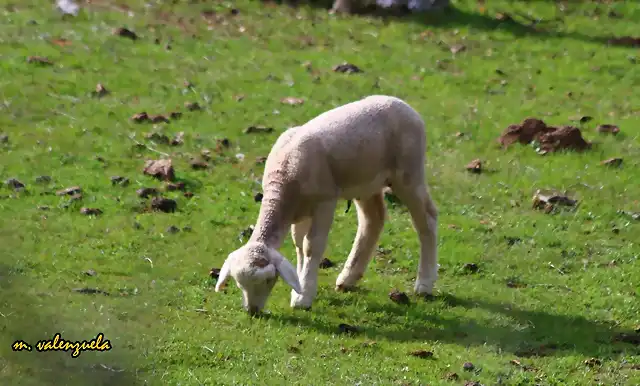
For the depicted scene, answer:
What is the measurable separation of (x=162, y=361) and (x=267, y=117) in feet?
24.6

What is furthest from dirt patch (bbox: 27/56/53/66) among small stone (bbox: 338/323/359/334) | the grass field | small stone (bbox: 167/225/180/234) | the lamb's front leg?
small stone (bbox: 338/323/359/334)

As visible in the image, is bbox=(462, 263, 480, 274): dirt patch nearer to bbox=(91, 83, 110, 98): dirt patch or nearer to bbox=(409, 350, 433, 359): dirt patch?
bbox=(409, 350, 433, 359): dirt patch

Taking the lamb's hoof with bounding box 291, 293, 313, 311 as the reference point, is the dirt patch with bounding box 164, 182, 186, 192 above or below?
below

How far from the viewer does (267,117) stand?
14.9 meters

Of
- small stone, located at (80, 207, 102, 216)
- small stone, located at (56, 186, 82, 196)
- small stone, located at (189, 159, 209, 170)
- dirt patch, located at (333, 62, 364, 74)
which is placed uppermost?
dirt patch, located at (333, 62, 364, 74)

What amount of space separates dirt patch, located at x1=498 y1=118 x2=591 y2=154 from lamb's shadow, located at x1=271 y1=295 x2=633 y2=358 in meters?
4.68

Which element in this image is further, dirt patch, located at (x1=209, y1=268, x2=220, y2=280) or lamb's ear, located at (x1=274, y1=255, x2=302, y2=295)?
dirt patch, located at (x1=209, y1=268, x2=220, y2=280)

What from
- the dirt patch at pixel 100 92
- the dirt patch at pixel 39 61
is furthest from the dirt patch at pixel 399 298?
the dirt patch at pixel 39 61

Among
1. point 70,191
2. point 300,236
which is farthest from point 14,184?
point 300,236

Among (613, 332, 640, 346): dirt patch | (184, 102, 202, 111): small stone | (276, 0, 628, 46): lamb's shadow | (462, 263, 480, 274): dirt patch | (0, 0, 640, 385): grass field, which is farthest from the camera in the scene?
(276, 0, 628, 46): lamb's shadow

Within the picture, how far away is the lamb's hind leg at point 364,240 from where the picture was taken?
9.96 meters

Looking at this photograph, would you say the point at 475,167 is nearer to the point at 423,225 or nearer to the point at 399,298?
the point at 423,225

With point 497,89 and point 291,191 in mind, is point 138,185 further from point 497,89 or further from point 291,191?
point 497,89

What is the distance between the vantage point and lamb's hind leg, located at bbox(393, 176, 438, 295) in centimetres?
977
